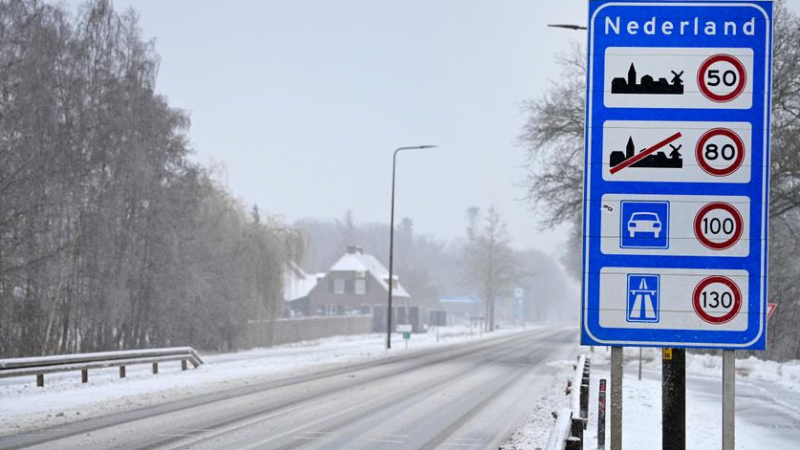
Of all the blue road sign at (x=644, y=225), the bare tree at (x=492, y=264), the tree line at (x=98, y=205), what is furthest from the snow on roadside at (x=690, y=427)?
the bare tree at (x=492, y=264)

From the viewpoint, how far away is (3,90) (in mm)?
31266

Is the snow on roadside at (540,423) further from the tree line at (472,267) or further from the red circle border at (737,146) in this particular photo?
the tree line at (472,267)

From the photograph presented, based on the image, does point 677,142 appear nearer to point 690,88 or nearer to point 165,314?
point 690,88

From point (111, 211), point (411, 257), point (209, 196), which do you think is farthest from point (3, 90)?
point (411, 257)

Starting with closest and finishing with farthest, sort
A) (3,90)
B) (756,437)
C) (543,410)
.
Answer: (756,437) → (543,410) → (3,90)

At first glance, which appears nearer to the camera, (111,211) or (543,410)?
(543,410)

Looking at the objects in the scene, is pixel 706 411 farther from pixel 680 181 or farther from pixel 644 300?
pixel 680 181

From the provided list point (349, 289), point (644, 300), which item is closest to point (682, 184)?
point (644, 300)

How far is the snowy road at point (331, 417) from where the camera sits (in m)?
13.7

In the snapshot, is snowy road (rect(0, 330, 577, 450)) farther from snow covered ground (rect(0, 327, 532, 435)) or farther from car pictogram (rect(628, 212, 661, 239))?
car pictogram (rect(628, 212, 661, 239))

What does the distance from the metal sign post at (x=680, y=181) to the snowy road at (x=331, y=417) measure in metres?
8.25

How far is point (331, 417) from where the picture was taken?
55.7 feet

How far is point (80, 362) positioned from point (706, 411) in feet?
50.1

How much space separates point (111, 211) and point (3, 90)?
23.5ft
